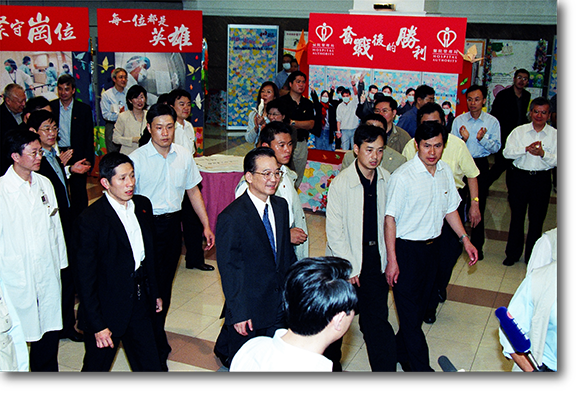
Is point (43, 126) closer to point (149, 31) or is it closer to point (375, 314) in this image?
point (375, 314)

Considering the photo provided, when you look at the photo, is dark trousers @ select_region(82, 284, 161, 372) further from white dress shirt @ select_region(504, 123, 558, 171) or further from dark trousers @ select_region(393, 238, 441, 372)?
white dress shirt @ select_region(504, 123, 558, 171)

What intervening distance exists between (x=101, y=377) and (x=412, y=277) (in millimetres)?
2302

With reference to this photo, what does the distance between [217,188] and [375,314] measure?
8.44 ft

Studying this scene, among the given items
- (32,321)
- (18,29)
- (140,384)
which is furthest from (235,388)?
(18,29)

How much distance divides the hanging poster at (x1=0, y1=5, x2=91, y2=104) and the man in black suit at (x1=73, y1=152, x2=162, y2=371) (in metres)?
5.22

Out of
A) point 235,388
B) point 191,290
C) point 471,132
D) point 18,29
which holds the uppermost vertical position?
point 18,29

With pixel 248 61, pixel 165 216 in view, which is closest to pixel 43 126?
pixel 165 216

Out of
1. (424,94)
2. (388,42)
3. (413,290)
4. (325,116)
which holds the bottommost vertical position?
(413,290)

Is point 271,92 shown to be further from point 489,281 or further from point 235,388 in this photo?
point 235,388

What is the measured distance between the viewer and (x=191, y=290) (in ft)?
16.4

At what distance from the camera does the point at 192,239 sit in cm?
546

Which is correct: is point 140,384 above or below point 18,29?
below

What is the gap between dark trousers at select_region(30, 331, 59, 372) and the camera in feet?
10.5

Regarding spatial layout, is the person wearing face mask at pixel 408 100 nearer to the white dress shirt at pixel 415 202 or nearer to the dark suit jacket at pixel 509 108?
the dark suit jacket at pixel 509 108
